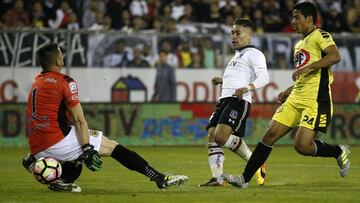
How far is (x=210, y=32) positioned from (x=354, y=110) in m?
3.91

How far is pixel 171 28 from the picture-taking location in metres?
20.9

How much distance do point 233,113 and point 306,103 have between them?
3.71 feet

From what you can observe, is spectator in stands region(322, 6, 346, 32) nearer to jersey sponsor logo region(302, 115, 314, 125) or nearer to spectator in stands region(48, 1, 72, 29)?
spectator in stands region(48, 1, 72, 29)

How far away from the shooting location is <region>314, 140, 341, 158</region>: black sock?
36.5 feet

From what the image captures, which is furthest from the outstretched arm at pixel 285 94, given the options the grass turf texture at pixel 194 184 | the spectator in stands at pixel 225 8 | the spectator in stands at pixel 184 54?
the spectator in stands at pixel 225 8

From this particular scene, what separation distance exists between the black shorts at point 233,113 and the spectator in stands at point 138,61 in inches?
307

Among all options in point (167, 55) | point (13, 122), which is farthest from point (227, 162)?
point (13, 122)

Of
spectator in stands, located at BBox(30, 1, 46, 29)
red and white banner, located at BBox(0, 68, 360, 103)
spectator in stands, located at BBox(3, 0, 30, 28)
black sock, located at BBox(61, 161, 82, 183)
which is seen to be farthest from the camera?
spectator in stands, located at BBox(30, 1, 46, 29)

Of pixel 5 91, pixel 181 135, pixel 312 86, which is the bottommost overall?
pixel 181 135

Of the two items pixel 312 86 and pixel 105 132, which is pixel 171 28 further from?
pixel 312 86

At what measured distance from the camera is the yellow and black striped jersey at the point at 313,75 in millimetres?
10891

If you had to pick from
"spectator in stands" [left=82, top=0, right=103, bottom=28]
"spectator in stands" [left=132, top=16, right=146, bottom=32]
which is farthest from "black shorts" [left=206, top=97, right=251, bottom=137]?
"spectator in stands" [left=82, top=0, right=103, bottom=28]

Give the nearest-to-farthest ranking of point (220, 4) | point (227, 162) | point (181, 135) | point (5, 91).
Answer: point (227, 162), point (5, 91), point (181, 135), point (220, 4)

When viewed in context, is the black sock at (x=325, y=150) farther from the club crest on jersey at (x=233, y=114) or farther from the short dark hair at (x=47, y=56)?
the short dark hair at (x=47, y=56)
